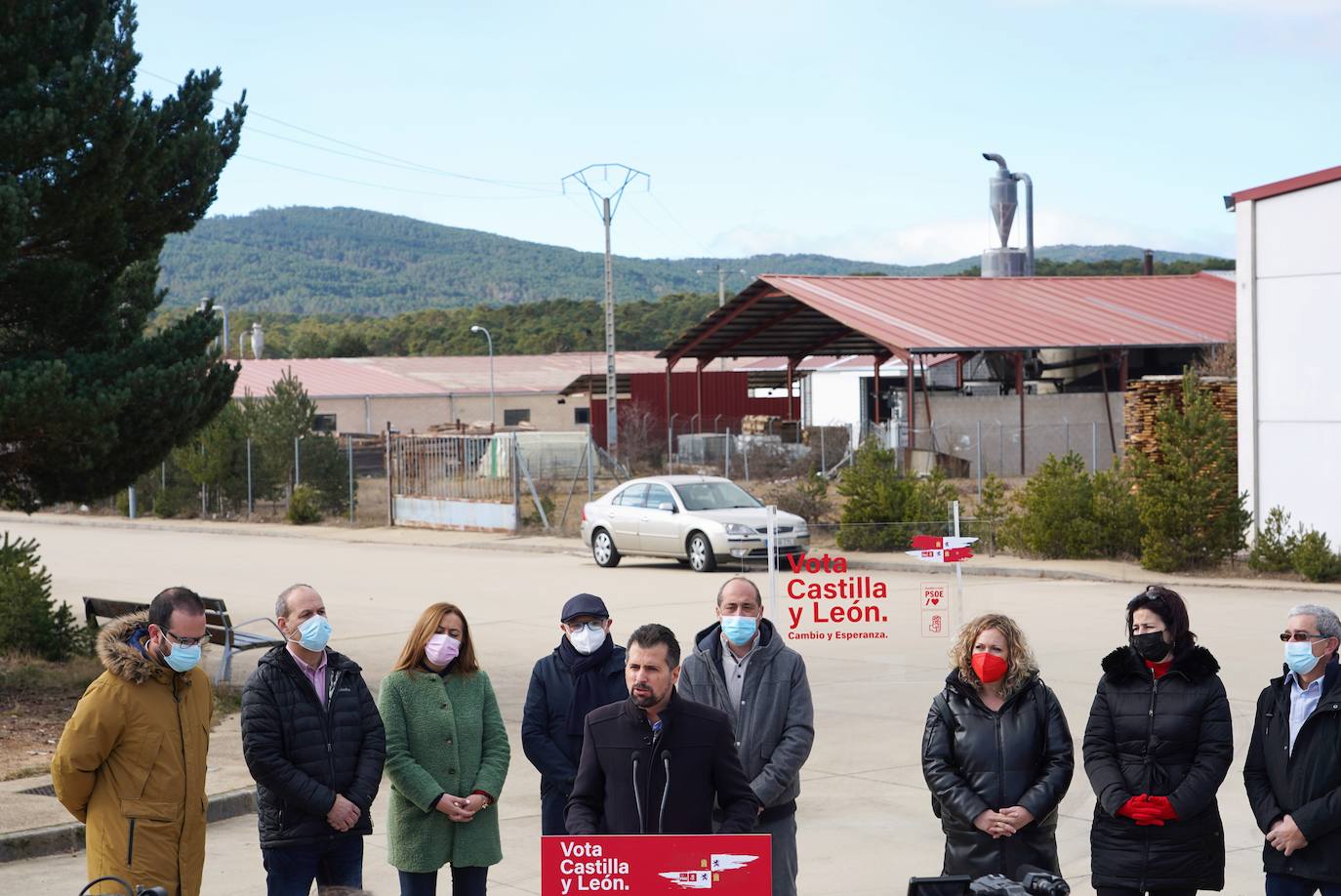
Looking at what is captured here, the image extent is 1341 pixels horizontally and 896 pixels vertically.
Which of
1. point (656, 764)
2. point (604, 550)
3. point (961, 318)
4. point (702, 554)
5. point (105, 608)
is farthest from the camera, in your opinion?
point (961, 318)

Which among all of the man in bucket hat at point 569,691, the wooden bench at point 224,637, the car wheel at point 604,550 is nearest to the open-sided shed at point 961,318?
the car wheel at point 604,550

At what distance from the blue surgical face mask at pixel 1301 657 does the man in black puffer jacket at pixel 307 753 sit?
364 centimetres

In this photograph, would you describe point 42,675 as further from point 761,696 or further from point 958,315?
point 958,315

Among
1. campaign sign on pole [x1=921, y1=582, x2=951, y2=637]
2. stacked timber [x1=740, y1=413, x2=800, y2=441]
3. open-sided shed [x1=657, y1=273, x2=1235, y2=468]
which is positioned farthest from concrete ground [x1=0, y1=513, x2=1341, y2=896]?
stacked timber [x1=740, y1=413, x2=800, y2=441]

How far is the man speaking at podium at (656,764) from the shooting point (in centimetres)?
526

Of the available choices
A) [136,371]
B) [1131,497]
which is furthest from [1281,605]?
[136,371]

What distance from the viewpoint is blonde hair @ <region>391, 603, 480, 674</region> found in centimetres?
647

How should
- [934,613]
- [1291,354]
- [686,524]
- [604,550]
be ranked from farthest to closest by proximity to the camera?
1. [604,550]
2. [686,524]
3. [1291,354]
4. [934,613]

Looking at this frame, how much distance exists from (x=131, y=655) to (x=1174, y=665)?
13.4 feet

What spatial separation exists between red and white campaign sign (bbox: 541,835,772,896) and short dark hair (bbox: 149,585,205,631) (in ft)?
6.70

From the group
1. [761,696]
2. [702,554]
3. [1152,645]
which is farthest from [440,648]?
→ [702,554]

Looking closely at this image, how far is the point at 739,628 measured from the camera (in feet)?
21.4

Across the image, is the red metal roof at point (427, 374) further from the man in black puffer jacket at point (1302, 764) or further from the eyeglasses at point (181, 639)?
the man in black puffer jacket at point (1302, 764)

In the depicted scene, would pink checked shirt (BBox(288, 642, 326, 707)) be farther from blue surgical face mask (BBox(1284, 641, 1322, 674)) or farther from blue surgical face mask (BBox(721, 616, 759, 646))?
blue surgical face mask (BBox(1284, 641, 1322, 674))
